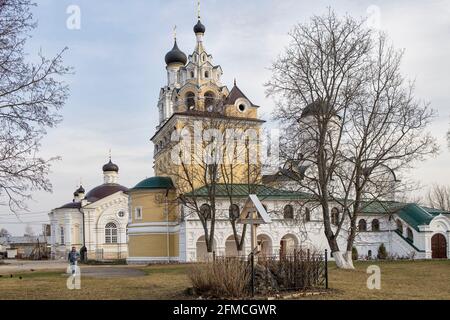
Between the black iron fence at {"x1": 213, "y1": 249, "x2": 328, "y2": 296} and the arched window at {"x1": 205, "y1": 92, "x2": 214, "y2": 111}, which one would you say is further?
the arched window at {"x1": 205, "y1": 92, "x2": 214, "y2": 111}

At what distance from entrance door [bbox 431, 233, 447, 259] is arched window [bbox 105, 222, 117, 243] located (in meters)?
36.6

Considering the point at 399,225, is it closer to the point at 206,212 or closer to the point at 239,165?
the point at 239,165

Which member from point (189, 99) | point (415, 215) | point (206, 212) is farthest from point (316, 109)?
point (189, 99)

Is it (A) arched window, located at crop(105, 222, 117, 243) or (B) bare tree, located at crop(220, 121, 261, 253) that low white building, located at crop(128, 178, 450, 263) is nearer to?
(B) bare tree, located at crop(220, 121, 261, 253)

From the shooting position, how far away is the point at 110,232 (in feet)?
206

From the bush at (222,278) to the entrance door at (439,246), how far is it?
32.7m

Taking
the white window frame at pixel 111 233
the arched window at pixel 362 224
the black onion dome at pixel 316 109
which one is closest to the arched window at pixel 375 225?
the arched window at pixel 362 224

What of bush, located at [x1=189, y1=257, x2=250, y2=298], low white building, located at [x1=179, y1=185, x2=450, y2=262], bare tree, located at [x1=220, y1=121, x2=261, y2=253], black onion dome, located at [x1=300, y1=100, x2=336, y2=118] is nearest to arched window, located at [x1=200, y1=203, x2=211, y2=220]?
low white building, located at [x1=179, y1=185, x2=450, y2=262]

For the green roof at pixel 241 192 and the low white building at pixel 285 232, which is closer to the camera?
the green roof at pixel 241 192

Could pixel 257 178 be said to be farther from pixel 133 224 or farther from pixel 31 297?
pixel 31 297

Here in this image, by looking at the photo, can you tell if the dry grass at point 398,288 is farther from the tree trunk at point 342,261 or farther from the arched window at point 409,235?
the arched window at point 409,235

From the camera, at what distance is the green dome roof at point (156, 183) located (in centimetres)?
4312

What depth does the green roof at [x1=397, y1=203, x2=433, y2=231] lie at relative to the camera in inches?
1662

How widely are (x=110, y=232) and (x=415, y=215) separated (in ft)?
118
